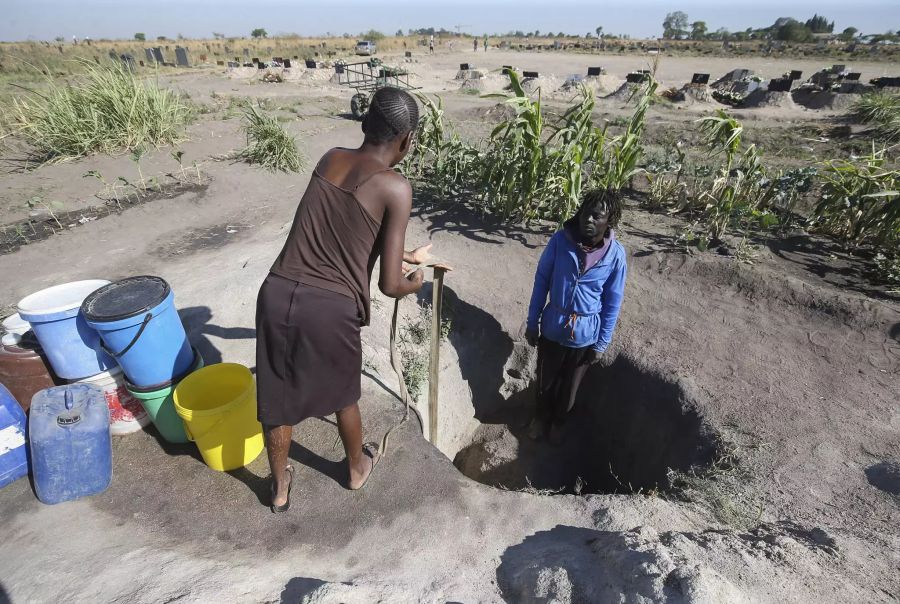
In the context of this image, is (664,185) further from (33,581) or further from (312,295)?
(33,581)

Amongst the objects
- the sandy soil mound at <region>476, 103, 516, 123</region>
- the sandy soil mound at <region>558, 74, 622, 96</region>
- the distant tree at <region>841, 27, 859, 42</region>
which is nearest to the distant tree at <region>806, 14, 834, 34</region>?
the distant tree at <region>841, 27, 859, 42</region>

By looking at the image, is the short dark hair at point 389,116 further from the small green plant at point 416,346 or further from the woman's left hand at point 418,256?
the small green plant at point 416,346

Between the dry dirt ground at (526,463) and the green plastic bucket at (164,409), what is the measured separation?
0.41 feet

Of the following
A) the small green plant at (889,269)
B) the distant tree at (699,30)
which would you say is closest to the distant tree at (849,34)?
the distant tree at (699,30)

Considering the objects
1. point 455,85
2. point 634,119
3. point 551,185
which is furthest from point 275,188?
point 455,85

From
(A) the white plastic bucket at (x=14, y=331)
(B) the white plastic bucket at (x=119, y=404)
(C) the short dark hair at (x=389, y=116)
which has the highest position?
(C) the short dark hair at (x=389, y=116)

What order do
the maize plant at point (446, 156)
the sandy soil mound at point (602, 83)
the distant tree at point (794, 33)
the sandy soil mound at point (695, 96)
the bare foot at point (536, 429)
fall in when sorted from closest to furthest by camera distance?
the bare foot at point (536, 429)
the maize plant at point (446, 156)
the sandy soil mound at point (695, 96)
the sandy soil mound at point (602, 83)
the distant tree at point (794, 33)

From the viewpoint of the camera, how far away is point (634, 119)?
4254 mm

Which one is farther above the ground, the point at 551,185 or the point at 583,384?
the point at 551,185

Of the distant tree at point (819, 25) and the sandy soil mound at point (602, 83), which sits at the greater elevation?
the distant tree at point (819, 25)

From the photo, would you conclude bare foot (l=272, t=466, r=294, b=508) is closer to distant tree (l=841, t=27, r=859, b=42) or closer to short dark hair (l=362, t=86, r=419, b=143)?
short dark hair (l=362, t=86, r=419, b=143)

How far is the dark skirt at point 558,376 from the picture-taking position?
10.4 ft

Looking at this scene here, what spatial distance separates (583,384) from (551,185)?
6.46 ft

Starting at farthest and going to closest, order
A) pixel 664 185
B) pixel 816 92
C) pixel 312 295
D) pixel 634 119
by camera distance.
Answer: pixel 816 92 < pixel 664 185 < pixel 634 119 < pixel 312 295
